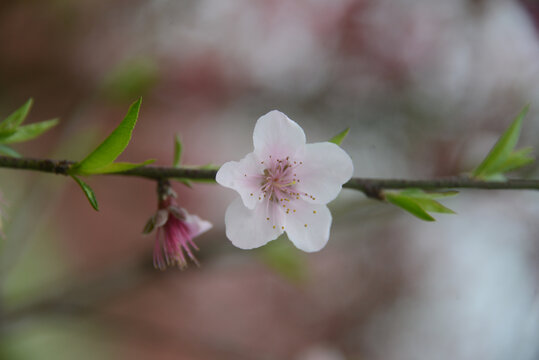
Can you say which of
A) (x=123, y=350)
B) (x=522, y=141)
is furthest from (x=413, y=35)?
(x=123, y=350)

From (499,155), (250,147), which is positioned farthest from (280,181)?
(250,147)

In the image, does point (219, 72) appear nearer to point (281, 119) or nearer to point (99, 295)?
point (99, 295)

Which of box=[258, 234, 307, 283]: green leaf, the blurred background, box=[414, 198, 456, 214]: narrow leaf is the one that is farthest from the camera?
the blurred background

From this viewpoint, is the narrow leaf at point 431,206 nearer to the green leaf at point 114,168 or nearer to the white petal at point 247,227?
the white petal at point 247,227

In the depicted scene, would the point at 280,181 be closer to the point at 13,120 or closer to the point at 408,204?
the point at 408,204

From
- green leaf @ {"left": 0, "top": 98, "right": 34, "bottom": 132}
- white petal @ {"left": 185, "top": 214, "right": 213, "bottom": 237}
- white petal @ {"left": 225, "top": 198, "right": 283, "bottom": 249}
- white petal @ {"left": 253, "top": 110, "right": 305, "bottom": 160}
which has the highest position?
white petal @ {"left": 253, "top": 110, "right": 305, "bottom": 160}

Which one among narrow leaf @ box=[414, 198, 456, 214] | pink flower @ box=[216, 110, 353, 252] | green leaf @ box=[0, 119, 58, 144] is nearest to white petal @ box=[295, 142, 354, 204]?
pink flower @ box=[216, 110, 353, 252]

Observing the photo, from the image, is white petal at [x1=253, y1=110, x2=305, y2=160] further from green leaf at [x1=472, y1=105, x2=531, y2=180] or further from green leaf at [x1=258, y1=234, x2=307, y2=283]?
green leaf at [x1=258, y1=234, x2=307, y2=283]
